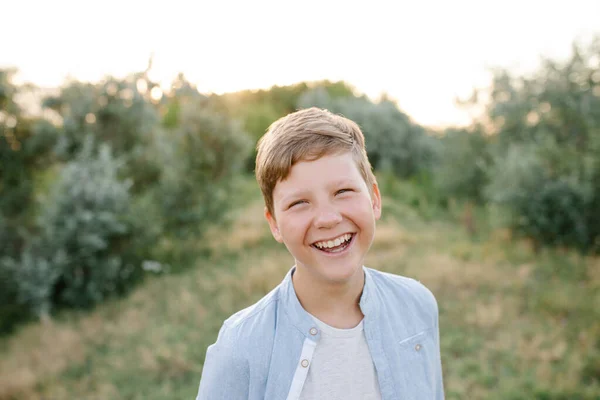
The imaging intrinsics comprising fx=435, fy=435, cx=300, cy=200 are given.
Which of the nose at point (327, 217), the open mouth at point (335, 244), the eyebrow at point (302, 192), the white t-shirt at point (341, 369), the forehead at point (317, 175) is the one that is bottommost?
the white t-shirt at point (341, 369)

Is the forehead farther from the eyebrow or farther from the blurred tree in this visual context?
the blurred tree

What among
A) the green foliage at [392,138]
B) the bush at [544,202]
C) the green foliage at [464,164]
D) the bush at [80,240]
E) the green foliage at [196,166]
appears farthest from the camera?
the green foliage at [392,138]

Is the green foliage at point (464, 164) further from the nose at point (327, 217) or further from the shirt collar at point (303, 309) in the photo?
the nose at point (327, 217)

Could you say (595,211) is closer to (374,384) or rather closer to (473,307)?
(473,307)

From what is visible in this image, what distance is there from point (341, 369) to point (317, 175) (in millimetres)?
622

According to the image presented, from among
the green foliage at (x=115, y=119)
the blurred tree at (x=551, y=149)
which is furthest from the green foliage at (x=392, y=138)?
the green foliage at (x=115, y=119)

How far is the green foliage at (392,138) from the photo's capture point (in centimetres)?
2080

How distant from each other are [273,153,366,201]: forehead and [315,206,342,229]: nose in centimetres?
8

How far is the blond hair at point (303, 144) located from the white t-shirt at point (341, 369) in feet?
1.66

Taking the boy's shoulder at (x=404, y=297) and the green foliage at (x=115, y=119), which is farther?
the green foliage at (x=115, y=119)

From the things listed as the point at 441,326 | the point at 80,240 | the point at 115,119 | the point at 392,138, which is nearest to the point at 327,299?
the point at 441,326

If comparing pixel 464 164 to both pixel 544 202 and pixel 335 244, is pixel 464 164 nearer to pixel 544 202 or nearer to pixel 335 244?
pixel 544 202

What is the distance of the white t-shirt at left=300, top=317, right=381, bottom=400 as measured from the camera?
4.42ft

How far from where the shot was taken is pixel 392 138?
68.7 feet
